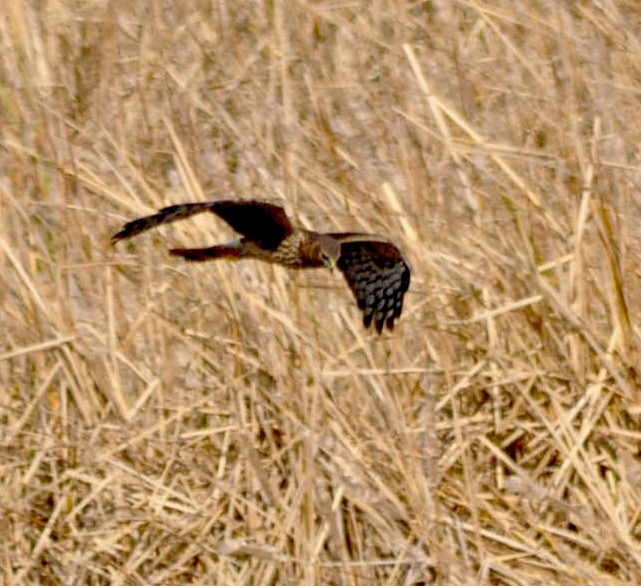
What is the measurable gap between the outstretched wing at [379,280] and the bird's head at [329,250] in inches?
0.8

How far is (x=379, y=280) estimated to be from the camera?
3691 millimetres

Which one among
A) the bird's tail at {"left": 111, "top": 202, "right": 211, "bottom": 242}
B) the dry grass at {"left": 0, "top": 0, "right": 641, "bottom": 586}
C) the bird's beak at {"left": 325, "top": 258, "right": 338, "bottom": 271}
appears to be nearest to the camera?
the bird's tail at {"left": 111, "top": 202, "right": 211, "bottom": 242}

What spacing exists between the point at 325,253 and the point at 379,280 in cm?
10

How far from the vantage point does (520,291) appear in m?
3.77

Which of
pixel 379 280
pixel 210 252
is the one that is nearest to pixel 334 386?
pixel 379 280

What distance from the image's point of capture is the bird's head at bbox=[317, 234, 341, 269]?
146 inches

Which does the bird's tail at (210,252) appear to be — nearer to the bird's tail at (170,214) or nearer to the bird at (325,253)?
the bird at (325,253)

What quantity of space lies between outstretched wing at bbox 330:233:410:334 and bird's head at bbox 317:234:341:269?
2 centimetres

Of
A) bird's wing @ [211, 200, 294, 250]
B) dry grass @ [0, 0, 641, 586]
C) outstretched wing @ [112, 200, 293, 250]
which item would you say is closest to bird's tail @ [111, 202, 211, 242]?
outstretched wing @ [112, 200, 293, 250]

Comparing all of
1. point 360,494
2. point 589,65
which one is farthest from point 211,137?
point 360,494

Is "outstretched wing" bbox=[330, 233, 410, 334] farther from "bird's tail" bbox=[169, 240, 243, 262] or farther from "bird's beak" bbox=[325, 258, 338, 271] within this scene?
"bird's tail" bbox=[169, 240, 243, 262]

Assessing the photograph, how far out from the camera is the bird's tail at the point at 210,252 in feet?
12.3

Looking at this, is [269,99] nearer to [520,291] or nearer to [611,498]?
[520,291]

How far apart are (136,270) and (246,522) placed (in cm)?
66
